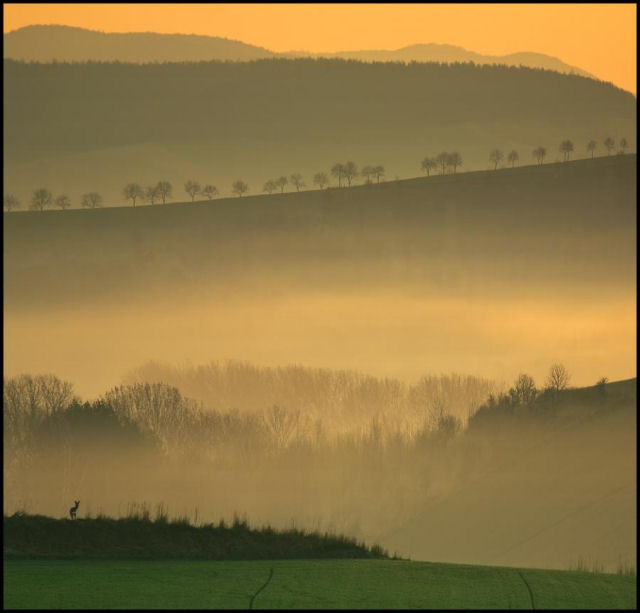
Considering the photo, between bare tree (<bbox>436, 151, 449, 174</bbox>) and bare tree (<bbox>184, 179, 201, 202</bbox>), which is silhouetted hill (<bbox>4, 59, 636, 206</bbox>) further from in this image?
bare tree (<bbox>184, 179, 201, 202</bbox>)

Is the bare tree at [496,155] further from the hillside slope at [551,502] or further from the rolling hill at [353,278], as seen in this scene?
the hillside slope at [551,502]

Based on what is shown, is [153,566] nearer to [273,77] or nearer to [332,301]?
[332,301]

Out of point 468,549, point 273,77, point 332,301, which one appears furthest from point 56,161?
point 468,549

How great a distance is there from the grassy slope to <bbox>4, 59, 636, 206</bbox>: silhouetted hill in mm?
6872

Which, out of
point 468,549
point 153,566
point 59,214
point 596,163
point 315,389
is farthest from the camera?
point 59,214

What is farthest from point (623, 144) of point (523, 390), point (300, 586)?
point (300, 586)

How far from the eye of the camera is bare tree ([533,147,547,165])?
70.0 m

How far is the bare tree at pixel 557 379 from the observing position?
45125mm

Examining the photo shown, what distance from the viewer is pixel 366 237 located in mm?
66062

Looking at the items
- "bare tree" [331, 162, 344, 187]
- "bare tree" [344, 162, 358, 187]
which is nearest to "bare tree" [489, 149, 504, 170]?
"bare tree" [344, 162, 358, 187]

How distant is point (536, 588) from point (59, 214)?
198 ft

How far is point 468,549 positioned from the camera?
1223 inches

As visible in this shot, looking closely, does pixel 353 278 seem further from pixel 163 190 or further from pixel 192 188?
pixel 192 188

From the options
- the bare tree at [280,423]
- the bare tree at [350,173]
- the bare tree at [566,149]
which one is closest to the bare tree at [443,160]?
the bare tree at [350,173]
